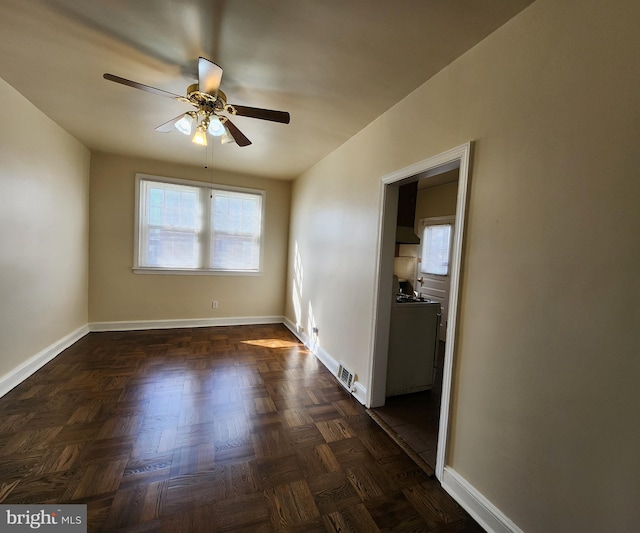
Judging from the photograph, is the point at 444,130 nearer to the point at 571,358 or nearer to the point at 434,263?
the point at 571,358

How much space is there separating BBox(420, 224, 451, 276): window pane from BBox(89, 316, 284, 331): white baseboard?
9.14 feet

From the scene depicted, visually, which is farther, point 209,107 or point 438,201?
point 438,201

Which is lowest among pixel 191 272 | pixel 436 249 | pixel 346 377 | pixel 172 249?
pixel 346 377

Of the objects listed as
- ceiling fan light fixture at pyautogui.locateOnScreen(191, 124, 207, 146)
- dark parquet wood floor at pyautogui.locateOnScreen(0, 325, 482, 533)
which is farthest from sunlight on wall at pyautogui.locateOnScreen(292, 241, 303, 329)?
ceiling fan light fixture at pyautogui.locateOnScreen(191, 124, 207, 146)

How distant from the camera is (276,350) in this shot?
145 inches

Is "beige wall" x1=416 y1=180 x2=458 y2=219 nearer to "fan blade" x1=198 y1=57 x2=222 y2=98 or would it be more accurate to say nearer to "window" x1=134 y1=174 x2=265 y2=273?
"window" x1=134 y1=174 x2=265 y2=273

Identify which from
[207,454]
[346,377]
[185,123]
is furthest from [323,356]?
[185,123]

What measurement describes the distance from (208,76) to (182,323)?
3.80 m

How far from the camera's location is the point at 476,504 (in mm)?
1447

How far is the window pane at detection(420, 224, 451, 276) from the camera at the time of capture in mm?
4414

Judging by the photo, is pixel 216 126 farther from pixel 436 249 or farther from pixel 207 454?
pixel 436 249

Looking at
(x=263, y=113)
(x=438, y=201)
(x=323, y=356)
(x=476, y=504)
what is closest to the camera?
(x=476, y=504)

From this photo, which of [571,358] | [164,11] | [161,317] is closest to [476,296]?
[571,358]

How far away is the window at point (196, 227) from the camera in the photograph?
418 cm
